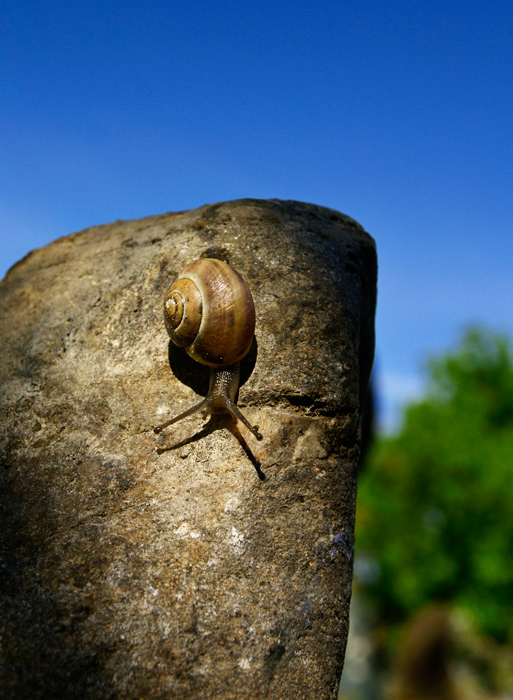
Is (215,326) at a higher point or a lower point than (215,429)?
higher

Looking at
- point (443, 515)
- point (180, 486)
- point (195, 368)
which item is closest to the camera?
point (180, 486)

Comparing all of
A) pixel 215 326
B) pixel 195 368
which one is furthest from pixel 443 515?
pixel 215 326

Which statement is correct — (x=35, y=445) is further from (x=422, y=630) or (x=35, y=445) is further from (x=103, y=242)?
(x=422, y=630)

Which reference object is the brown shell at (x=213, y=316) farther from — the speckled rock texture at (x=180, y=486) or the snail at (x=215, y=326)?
the speckled rock texture at (x=180, y=486)

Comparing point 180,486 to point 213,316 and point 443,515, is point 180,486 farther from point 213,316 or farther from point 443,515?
point 443,515

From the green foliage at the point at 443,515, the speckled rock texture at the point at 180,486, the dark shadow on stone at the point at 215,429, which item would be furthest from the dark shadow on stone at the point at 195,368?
the green foliage at the point at 443,515

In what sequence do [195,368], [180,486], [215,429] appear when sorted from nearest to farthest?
[180,486]
[215,429]
[195,368]

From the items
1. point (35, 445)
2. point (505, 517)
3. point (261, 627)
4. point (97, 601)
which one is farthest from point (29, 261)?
point (505, 517)
